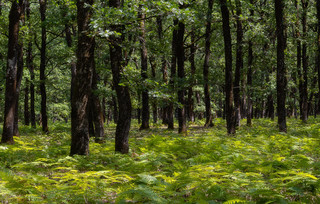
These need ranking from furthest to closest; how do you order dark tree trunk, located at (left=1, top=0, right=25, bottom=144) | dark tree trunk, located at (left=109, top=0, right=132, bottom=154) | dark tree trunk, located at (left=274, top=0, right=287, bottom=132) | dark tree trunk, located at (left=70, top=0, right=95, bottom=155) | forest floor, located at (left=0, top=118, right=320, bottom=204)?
1. dark tree trunk, located at (left=274, top=0, right=287, bottom=132)
2. dark tree trunk, located at (left=1, top=0, right=25, bottom=144)
3. dark tree trunk, located at (left=109, top=0, right=132, bottom=154)
4. dark tree trunk, located at (left=70, top=0, right=95, bottom=155)
5. forest floor, located at (left=0, top=118, right=320, bottom=204)

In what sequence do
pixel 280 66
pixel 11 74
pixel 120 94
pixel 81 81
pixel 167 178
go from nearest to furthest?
pixel 167 178 → pixel 81 81 → pixel 120 94 → pixel 11 74 → pixel 280 66

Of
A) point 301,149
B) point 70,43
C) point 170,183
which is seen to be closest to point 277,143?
point 301,149

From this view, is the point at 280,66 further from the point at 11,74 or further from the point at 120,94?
the point at 11,74

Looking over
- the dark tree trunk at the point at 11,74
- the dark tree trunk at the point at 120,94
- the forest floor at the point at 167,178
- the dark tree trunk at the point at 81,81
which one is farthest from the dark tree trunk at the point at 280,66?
the dark tree trunk at the point at 11,74

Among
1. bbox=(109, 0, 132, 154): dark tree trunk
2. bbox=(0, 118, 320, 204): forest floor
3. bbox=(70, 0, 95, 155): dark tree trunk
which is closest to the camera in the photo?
bbox=(0, 118, 320, 204): forest floor

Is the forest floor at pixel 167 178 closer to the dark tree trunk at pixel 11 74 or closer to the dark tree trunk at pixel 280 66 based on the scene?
the dark tree trunk at pixel 11 74

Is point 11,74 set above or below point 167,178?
above

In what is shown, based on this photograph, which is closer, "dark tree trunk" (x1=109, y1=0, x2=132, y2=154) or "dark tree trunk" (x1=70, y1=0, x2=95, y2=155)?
"dark tree trunk" (x1=70, y1=0, x2=95, y2=155)

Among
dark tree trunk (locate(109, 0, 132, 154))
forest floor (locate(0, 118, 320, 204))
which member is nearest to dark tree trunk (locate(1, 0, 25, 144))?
forest floor (locate(0, 118, 320, 204))

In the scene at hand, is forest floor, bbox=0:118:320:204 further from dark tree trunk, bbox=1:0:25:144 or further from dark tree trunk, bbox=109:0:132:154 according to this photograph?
dark tree trunk, bbox=1:0:25:144

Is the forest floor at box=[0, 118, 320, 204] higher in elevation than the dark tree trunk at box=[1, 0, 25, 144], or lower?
lower

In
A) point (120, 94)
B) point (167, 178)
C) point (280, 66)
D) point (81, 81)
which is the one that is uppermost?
point (280, 66)

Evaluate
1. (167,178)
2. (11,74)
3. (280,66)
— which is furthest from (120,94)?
(280,66)

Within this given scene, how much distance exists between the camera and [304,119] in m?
20.2
